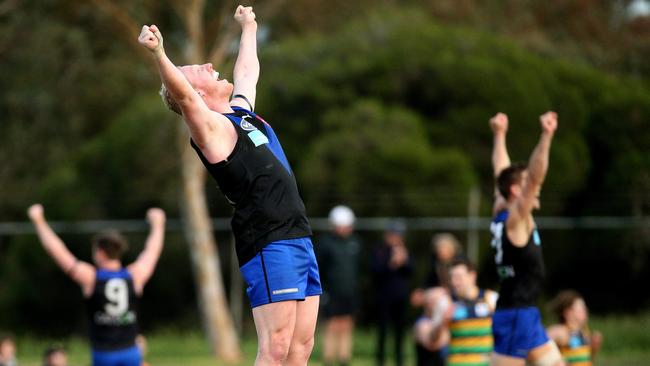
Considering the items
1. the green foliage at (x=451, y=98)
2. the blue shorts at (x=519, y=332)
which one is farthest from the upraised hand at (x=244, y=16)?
the green foliage at (x=451, y=98)

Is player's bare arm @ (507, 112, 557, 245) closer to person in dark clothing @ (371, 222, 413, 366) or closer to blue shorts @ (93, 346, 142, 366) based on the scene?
blue shorts @ (93, 346, 142, 366)

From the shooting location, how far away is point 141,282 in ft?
31.9

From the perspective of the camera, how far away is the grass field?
15719mm

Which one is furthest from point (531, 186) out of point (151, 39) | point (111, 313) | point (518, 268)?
point (111, 313)

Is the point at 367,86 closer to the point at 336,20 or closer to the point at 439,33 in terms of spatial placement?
the point at 439,33

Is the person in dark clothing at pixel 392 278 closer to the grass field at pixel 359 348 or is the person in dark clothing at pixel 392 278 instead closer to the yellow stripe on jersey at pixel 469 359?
the grass field at pixel 359 348

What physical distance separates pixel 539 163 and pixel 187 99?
2.83m

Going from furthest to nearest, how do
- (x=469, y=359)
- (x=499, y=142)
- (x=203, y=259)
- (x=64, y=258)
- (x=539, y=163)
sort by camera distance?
(x=203, y=259) → (x=469, y=359) → (x=64, y=258) → (x=499, y=142) → (x=539, y=163)

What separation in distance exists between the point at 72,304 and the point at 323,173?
5157 mm

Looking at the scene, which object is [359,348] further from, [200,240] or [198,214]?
[198,214]

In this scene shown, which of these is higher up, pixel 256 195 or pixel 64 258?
pixel 64 258

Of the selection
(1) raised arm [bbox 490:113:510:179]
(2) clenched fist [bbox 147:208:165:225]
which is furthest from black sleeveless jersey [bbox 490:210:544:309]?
(2) clenched fist [bbox 147:208:165:225]

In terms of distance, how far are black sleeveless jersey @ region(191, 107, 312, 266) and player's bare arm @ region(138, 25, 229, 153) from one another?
5.7 inches

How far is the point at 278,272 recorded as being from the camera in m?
6.13
